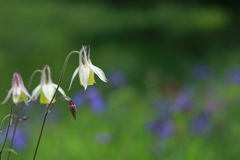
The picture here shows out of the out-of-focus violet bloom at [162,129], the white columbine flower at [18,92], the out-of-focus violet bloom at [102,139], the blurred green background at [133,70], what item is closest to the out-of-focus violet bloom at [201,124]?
the blurred green background at [133,70]

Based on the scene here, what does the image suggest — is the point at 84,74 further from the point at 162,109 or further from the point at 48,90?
the point at 162,109

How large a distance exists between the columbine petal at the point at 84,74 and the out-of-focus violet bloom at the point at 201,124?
205 centimetres

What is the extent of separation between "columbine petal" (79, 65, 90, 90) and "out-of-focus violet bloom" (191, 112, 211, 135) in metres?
2.05

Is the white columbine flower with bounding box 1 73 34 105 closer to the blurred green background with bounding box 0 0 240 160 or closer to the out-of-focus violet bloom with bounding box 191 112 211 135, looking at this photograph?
the blurred green background with bounding box 0 0 240 160

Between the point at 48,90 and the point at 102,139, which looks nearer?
the point at 48,90

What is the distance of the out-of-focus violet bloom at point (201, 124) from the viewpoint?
11.4 feet

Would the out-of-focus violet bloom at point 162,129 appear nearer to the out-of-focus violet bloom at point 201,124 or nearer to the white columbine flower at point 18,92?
the out-of-focus violet bloom at point 201,124

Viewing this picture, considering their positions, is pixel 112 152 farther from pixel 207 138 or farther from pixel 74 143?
pixel 207 138

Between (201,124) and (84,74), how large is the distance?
6.88 ft

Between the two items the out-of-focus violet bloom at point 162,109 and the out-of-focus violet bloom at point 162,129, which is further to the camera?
the out-of-focus violet bloom at point 162,109

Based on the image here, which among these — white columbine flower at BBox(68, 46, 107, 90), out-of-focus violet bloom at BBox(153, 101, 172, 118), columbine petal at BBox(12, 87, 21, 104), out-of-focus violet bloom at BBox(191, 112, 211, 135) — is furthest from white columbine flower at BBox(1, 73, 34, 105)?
out-of-focus violet bloom at BBox(153, 101, 172, 118)

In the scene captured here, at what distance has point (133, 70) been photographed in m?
8.66

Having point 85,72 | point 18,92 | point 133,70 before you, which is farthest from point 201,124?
point 133,70

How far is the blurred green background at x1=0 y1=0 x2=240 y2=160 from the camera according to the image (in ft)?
11.4
